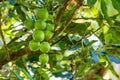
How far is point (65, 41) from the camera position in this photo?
2.72ft

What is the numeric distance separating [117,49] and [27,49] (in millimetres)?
210

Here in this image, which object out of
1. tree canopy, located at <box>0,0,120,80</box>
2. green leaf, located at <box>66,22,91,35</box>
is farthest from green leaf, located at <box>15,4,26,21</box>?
green leaf, located at <box>66,22,91,35</box>

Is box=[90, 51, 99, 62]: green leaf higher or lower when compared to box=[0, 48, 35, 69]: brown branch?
lower

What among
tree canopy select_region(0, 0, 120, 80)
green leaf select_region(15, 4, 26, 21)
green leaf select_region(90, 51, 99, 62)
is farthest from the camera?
green leaf select_region(15, 4, 26, 21)

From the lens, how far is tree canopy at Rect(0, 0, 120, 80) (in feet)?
1.99

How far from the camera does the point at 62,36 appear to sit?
0.80 m

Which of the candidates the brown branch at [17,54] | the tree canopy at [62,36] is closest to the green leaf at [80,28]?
the tree canopy at [62,36]

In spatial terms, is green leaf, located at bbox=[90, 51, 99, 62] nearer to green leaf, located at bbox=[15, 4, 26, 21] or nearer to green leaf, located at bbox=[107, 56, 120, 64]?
green leaf, located at bbox=[107, 56, 120, 64]

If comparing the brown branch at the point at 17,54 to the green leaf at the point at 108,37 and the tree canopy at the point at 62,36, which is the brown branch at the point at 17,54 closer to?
the tree canopy at the point at 62,36

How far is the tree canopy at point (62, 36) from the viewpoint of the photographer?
61 centimetres

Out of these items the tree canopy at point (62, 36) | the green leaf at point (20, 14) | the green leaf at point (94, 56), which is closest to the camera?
the tree canopy at point (62, 36)

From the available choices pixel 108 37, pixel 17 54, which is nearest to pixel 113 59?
pixel 108 37

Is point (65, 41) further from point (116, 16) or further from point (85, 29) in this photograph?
point (116, 16)

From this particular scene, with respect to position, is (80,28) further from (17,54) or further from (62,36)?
(17,54)
